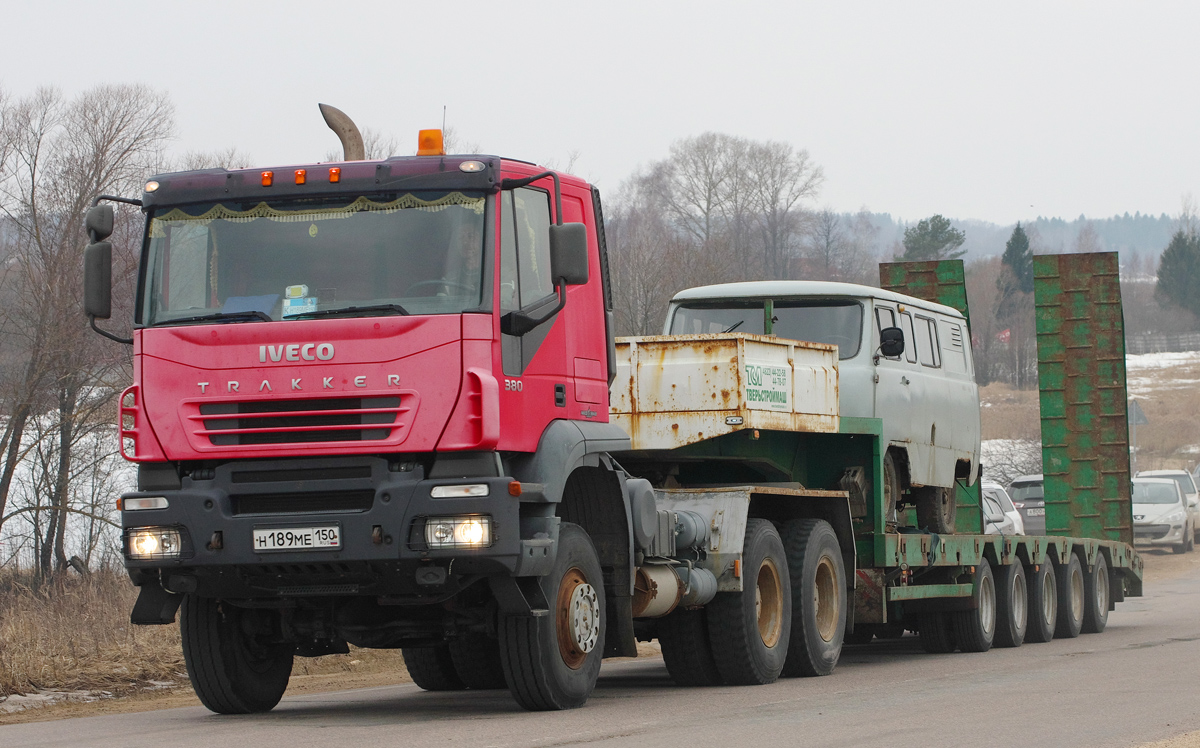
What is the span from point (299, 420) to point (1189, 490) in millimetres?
32241

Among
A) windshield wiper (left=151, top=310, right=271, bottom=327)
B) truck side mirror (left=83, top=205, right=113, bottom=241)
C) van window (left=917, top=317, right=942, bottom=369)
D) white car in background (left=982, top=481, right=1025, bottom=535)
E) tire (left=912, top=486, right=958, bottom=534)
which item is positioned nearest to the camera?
windshield wiper (left=151, top=310, right=271, bottom=327)

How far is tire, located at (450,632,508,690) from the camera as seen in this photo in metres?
12.1

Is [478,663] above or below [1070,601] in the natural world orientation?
above

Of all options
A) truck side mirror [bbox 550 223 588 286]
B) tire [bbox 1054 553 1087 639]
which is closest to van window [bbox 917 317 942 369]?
tire [bbox 1054 553 1087 639]

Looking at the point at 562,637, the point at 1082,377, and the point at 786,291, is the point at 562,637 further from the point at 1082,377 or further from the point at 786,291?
the point at 1082,377

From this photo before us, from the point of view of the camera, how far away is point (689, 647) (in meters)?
11.6

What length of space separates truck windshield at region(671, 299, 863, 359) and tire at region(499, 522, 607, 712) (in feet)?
15.1

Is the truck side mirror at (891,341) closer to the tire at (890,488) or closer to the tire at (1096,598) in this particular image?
the tire at (890,488)

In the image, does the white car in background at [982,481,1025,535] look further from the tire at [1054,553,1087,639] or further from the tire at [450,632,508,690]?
the tire at [450,632,508,690]

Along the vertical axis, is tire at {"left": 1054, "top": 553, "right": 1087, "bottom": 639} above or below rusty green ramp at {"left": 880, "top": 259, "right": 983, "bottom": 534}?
below

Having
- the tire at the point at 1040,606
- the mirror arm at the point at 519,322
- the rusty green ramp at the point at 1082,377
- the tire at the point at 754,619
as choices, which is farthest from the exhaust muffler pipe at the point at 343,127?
the rusty green ramp at the point at 1082,377

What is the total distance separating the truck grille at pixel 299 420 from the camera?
853 centimetres

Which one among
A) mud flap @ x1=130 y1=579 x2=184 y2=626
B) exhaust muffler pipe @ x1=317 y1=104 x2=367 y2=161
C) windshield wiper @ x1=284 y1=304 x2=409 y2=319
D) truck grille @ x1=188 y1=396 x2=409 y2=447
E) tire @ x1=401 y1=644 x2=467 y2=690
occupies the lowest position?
tire @ x1=401 y1=644 x2=467 y2=690

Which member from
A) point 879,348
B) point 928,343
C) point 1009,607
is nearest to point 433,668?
point 879,348
